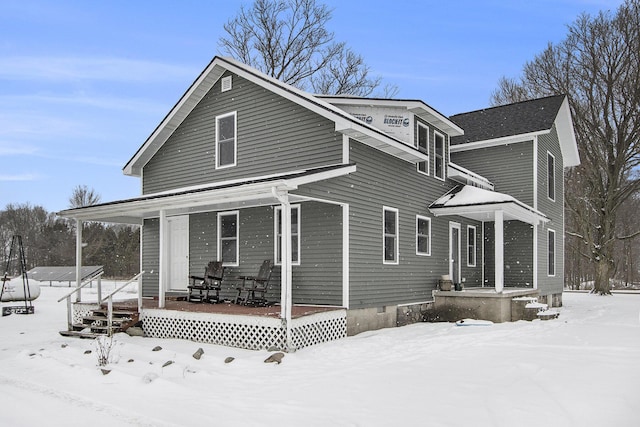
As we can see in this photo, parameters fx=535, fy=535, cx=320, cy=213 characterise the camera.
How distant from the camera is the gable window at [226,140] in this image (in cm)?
1355

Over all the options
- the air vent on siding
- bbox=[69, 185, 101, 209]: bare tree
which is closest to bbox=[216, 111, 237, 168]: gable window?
the air vent on siding

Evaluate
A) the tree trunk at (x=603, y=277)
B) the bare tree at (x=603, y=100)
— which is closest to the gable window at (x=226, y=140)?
the bare tree at (x=603, y=100)

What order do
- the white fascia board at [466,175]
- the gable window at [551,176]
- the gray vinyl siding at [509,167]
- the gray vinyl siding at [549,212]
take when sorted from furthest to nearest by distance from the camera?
the gable window at [551,176], the gray vinyl siding at [549,212], the gray vinyl siding at [509,167], the white fascia board at [466,175]

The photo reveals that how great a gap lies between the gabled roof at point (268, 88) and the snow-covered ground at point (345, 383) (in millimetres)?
4377

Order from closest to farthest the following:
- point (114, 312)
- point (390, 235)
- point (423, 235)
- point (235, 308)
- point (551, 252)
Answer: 1. point (235, 308)
2. point (114, 312)
3. point (390, 235)
4. point (423, 235)
5. point (551, 252)

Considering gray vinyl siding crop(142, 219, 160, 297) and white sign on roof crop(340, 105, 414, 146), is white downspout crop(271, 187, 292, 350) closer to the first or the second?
white sign on roof crop(340, 105, 414, 146)

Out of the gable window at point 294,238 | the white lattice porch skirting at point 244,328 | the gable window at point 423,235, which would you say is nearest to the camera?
the white lattice porch skirting at point 244,328

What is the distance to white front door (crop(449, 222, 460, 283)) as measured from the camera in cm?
1600

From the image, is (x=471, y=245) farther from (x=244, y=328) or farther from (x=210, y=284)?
(x=244, y=328)

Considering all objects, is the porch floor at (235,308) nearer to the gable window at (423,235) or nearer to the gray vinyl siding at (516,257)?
the gable window at (423,235)

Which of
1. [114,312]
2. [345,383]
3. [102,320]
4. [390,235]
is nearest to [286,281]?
[345,383]

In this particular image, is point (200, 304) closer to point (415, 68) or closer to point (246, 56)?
point (246, 56)

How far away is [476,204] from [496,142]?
5.00 meters

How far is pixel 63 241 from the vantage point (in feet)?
158
